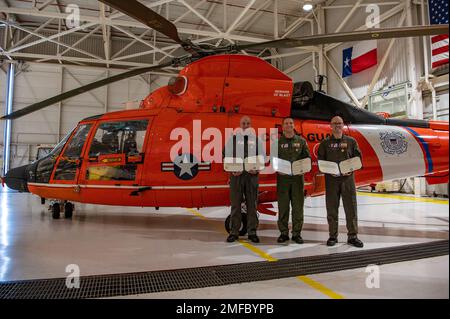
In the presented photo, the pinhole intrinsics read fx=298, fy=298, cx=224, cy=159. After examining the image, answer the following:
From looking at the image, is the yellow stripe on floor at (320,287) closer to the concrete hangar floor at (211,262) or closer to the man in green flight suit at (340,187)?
the concrete hangar floor at (211,262)

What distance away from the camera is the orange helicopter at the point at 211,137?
4.66m

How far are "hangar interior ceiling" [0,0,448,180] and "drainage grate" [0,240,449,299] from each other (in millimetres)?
9280

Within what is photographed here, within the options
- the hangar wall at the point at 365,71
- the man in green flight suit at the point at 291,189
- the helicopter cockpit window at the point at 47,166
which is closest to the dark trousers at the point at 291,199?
the man in green flight suit at the point at 291,189

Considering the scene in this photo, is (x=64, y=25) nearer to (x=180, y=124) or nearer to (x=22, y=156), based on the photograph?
(x=22, y=156)

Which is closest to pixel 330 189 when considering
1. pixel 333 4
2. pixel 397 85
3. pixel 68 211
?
pixel 68 211

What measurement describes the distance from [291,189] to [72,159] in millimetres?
3846

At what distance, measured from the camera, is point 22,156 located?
17.3m

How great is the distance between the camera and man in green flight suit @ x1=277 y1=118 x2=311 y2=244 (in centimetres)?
388

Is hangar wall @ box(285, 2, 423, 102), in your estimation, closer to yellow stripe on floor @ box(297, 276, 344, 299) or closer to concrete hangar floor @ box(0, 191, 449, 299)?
concrete hangar floor @ box(0, 191, 449, 299)

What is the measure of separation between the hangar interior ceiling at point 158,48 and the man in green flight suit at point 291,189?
8380 mm

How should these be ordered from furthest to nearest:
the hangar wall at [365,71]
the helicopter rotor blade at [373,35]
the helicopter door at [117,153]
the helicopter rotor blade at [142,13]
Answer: the hangar wall at [365,71], the helicopter door at [117,153], the helicopter rotor blade at [373,35], the helicopter rotor blade at [142,13]

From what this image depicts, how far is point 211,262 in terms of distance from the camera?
10.2ft

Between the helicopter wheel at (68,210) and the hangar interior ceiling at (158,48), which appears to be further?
the hangar interior ceiling at (158,48)

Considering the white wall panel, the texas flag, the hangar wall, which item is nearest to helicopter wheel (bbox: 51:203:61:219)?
the hangar wall
